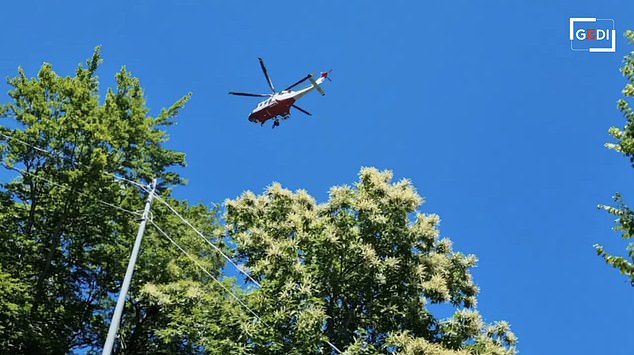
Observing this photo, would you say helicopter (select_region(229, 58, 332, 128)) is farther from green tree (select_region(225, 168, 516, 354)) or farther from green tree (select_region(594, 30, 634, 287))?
green tree (select_region(594, 30, 634, 287))

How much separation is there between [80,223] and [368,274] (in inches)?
454

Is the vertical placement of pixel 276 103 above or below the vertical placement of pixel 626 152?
above

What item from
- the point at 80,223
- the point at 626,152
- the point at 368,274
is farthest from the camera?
the point at 80,223

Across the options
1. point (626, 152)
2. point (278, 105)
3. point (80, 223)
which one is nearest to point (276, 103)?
point (278, 105)

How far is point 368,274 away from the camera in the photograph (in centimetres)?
1808

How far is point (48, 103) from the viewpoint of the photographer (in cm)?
2261

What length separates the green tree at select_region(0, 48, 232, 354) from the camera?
21531 mm

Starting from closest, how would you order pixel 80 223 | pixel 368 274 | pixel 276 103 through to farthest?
pixel 368 274 < pixel 80 223 < pixel 276 103

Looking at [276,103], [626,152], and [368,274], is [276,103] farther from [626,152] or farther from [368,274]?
[626,152]

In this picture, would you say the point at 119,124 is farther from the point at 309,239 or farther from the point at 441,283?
the point at 441,283

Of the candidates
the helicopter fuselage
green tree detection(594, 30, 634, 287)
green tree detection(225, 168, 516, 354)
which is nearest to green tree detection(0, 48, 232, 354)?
green tree detection(225, 168, 516, 354)

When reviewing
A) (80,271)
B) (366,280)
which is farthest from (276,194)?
(80,271)

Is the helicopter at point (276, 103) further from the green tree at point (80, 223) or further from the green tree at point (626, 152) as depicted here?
the green tree at point (626, 152)

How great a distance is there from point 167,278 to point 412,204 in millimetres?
9879
